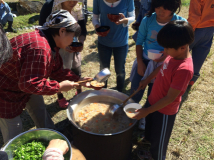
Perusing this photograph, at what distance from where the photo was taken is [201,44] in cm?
330

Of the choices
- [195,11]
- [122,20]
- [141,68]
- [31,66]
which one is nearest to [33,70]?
[31,66]

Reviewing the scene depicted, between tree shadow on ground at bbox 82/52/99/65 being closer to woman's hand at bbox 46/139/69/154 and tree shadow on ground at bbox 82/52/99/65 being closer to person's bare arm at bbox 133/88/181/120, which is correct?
person's bare arm at bbox 133/88/181/120

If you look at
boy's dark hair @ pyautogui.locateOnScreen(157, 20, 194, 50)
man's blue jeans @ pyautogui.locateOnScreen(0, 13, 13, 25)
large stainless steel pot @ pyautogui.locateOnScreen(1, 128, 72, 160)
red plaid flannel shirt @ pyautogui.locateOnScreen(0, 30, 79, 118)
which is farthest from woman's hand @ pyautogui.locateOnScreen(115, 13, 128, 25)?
man's blue jeans @ pyautogui.locateOnScreen(0, 13, 13, 25)

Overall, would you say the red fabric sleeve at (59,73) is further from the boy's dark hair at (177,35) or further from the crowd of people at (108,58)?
the boy's dark hair at (177,35)

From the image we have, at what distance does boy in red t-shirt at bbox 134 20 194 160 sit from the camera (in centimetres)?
150

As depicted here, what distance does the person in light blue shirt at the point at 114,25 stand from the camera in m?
2.61

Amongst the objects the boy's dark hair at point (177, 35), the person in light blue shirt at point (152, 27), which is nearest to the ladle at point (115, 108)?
the person in light blue shirt at point (152, 27)

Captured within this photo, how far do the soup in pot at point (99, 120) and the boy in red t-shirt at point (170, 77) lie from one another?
35 centimetres

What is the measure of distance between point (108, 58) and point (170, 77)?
5.07 ft

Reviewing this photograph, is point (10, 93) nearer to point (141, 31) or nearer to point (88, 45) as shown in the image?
point (141, 31)

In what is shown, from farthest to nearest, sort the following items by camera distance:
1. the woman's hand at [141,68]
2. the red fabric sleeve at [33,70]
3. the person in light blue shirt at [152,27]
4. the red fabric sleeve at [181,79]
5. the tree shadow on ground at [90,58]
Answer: the tree shadow on ground at [90,58]
the woman's hand at [141,68]
the person in light blue shirt at [152,27]
the red fabric sleeve at [181,79]
the red fabric sleeve at [33,70]

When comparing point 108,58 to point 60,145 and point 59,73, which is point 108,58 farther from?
Result: point 60,145

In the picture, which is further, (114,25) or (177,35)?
(114,25)

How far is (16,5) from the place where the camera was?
28.2ft
